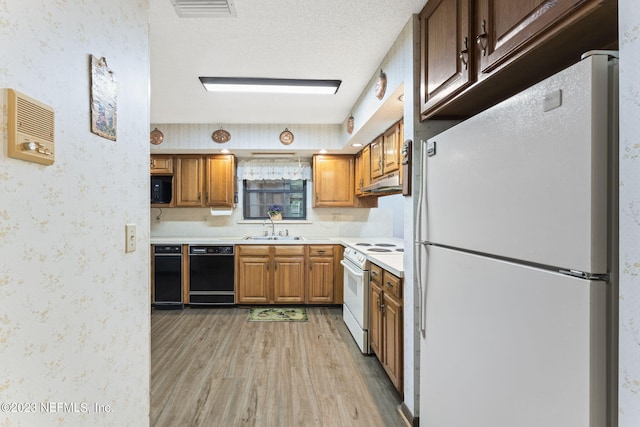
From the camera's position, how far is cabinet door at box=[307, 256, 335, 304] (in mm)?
4160

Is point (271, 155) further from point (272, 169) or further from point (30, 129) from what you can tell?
point (30, 129)

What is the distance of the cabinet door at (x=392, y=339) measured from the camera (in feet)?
6.75

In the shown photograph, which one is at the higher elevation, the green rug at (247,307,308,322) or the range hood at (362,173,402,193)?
the range hood at (362,173,402,193)

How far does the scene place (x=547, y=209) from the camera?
0.82 metres

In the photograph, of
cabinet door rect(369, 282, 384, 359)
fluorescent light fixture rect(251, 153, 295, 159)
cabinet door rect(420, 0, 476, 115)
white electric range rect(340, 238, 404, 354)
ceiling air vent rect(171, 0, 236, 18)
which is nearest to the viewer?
cabinet door rect(420, 0, 476, 115)

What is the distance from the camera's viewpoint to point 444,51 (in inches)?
61.1

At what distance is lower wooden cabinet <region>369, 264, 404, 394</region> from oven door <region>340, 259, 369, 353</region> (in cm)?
7

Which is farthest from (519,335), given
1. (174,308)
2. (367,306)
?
(174,308)

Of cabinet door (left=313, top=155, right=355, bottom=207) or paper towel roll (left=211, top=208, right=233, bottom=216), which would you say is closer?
cabinet door (left=313, top=155, right=355, bottom=207)

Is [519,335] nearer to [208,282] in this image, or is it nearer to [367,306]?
[367,306]

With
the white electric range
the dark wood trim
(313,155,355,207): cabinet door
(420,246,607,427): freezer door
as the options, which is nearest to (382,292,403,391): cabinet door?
the dark wood trim

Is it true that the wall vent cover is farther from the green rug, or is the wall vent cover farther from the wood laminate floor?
the green rug

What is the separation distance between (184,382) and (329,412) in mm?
1115
